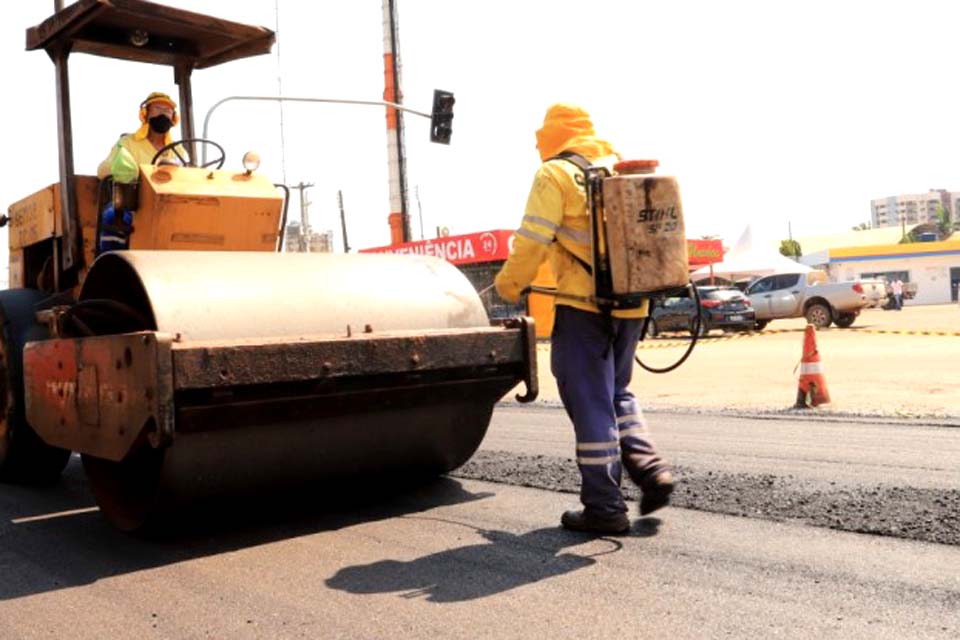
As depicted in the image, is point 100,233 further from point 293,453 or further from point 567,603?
point 567,603

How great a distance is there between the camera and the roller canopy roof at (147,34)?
5594 millimetres

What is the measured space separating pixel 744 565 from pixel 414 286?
2.18 meters

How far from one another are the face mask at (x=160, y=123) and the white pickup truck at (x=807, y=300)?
2407 centimetres

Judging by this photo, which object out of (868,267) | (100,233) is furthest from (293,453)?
(868,267)

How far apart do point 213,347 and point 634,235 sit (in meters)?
1.81

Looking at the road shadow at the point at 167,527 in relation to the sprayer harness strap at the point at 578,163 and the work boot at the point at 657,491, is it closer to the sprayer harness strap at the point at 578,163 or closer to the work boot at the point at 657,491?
the work boot at the point at 657,491

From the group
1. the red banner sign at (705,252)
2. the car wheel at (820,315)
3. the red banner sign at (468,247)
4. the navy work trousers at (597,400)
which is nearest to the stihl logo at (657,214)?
the navy work trousers at (597,400)

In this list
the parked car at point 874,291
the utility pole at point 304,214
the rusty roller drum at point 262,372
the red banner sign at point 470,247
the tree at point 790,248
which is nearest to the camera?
the rusty roller drum at point 262,372

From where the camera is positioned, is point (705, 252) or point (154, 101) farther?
point (705, 252)

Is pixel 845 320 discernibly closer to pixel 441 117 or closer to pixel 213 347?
pixel 441 117

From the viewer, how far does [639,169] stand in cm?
427

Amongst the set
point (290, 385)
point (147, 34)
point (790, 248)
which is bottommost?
point (290, 385)

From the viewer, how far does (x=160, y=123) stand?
5812mm

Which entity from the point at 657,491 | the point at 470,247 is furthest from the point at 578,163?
the point at 470,247
